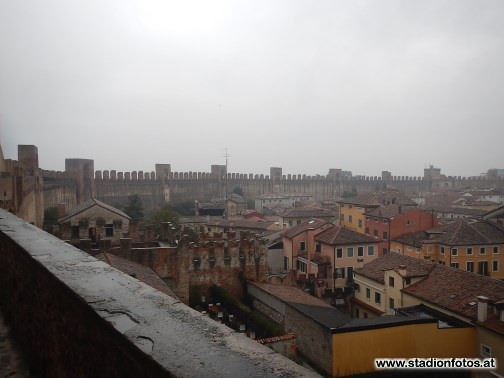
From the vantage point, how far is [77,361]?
221 centimetres

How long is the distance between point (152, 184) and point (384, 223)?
2838 centimetres

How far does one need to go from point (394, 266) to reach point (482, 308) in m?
6.13

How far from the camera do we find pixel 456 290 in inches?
515

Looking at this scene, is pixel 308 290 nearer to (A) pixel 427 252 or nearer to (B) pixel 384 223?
(A) pixel 427 252

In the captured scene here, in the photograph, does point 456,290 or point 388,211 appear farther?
point 388,211

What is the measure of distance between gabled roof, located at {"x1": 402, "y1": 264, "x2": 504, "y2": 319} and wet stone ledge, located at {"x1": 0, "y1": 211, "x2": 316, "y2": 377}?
11214 mm

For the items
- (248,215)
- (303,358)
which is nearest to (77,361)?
(303,358)

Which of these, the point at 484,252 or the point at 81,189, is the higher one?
the point at 81,189

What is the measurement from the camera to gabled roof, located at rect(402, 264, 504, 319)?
38.9ft

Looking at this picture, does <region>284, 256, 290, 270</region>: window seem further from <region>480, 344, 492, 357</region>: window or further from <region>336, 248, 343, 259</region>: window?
<region>480, 344, 492, 357</region>: window

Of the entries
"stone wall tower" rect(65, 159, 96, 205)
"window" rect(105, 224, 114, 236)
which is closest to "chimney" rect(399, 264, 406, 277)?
"window" rect(105, 224, 114, 236)

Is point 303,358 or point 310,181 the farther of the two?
point 310,181

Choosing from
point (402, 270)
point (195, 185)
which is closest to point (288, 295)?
point (402, 270)

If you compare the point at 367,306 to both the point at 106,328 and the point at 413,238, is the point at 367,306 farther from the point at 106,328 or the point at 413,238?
the point at 106,328
